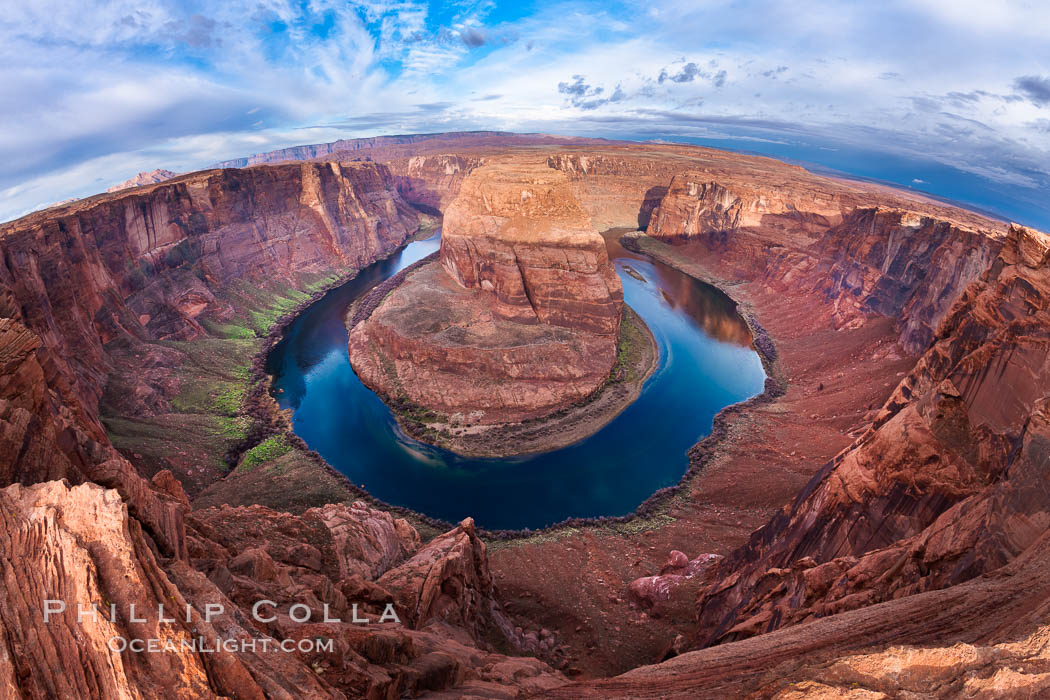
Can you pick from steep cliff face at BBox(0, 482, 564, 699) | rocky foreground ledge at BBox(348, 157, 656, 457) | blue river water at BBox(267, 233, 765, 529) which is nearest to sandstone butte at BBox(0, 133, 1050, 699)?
steep cliff face at BBox(0, 482, 564, 699)

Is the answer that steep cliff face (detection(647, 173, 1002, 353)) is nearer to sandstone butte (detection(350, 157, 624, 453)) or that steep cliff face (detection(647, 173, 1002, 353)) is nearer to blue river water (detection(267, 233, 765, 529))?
blue river water (detection(267, 233, 765, 529))

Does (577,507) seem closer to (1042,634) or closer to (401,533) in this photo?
(401,533)

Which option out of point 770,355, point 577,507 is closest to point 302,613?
point 577,507

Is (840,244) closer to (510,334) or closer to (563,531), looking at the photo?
(510,334)

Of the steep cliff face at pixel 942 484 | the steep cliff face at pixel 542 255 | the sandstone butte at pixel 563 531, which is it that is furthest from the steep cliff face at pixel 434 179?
the steep cliff face at pixel 942 484

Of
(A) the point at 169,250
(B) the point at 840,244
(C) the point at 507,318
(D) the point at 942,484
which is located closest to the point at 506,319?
(C) the point at 507,318

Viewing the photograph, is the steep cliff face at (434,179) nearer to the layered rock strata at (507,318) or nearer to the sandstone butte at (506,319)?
the sandstone butte at (506,319)
